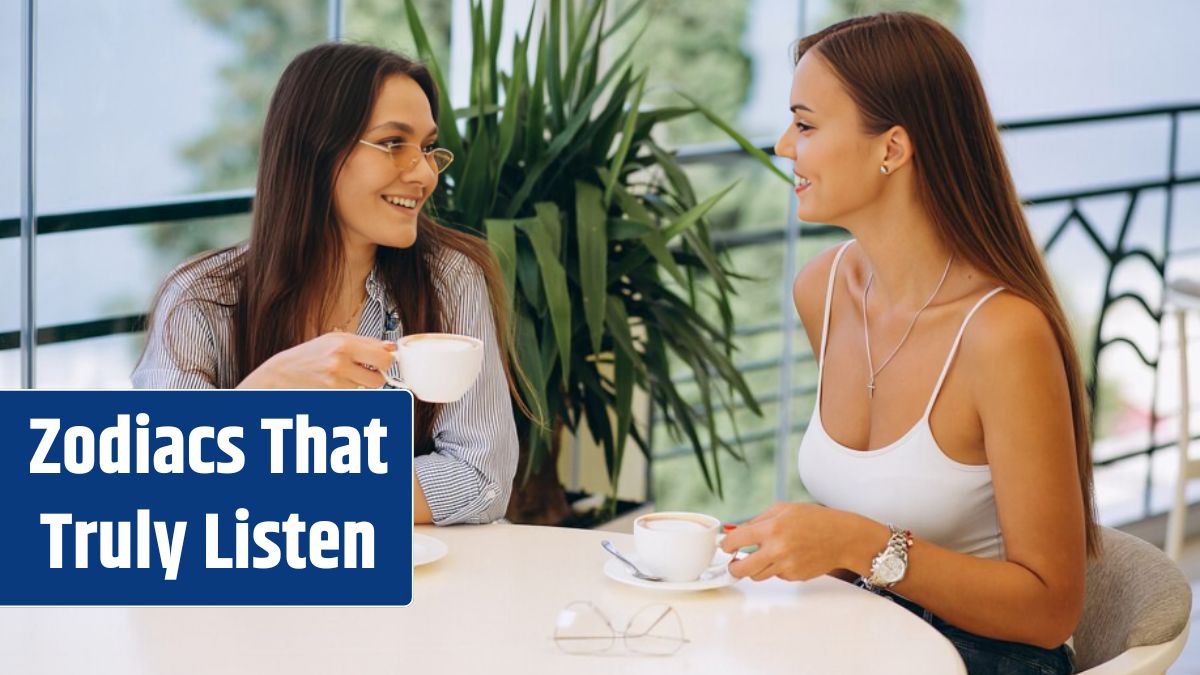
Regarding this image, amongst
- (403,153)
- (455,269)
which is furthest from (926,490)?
(403,153)

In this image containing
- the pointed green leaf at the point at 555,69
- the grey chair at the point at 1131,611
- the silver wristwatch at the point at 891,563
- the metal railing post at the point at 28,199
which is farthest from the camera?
the pointed green leaf at the point at 555,69

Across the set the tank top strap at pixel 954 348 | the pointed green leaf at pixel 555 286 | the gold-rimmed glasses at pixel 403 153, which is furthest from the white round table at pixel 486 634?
the pointed green leaf at pixel 555 286

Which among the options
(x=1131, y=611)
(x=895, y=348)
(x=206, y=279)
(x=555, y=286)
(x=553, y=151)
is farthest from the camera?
(x=553, y=151)

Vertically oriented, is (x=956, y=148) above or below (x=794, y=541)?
above

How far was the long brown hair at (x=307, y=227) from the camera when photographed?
6.72 feet

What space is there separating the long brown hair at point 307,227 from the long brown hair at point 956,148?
691 millimetres

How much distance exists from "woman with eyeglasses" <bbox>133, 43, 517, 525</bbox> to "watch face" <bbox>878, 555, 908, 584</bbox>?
562 millimetres

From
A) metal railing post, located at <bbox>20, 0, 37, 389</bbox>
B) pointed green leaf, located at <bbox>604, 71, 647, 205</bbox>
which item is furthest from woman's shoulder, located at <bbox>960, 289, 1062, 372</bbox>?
metal railing post, located at <bbox>20, 0, 37, 389</bbox>

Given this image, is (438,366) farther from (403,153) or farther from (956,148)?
(956,148)

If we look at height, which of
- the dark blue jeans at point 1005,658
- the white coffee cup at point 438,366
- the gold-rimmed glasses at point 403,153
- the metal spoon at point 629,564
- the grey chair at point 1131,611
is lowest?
the dark blue jeans at point 1005,658

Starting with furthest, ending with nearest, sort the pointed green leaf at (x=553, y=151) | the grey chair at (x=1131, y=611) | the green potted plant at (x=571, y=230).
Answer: the pointed green leaf at (x=553, y=151), the green potted plant at (x=571, y=230), the grey chair at (x=1131, y=611)

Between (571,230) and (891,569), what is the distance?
56.0 inches

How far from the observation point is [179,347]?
199cm

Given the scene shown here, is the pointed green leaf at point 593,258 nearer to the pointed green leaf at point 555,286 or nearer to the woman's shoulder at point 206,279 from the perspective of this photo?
the pointed green leaf at point 555,286
